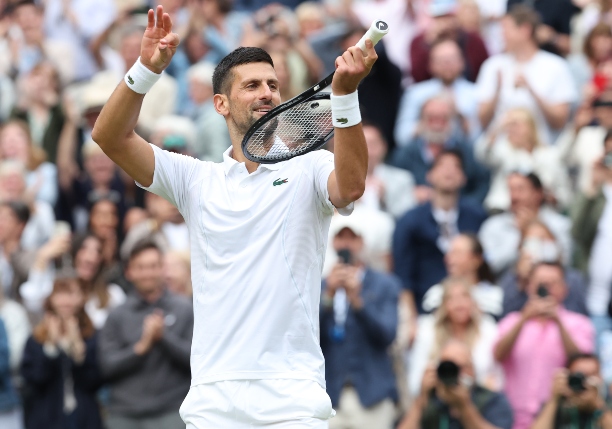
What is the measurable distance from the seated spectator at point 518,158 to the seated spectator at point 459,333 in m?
1.99

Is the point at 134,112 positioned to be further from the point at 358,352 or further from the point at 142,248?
the point at 142,248

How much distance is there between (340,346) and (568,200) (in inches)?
121

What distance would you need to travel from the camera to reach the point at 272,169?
17.7 feet

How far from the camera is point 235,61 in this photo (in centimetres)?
558

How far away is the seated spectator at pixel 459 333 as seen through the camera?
9211 mm

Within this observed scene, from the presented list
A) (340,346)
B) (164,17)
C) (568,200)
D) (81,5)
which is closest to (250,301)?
(164,17)

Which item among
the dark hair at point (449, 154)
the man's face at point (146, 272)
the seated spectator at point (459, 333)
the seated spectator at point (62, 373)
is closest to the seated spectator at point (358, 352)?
the seated spectator at point (459, 333)

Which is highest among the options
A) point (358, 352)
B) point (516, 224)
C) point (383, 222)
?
point (383, 222)

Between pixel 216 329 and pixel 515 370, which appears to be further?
pixel 515 370

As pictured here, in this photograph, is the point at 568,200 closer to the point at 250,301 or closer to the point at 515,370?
the point at 515,370

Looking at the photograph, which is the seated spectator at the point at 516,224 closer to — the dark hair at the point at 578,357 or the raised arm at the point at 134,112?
the dark hair at the point at 578,357

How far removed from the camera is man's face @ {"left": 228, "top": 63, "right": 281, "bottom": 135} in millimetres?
5488

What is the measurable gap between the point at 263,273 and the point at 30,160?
7.76 metres

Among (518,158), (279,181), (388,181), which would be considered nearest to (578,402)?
(518,158)
